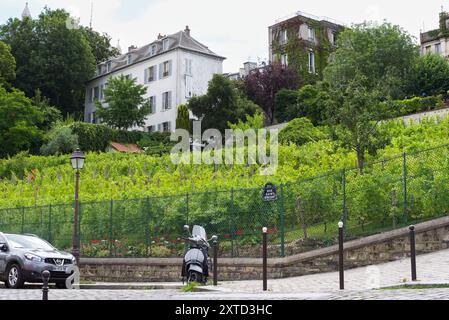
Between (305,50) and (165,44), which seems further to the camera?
(305,50)

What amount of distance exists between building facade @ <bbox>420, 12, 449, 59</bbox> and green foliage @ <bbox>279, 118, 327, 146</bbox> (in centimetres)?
4087

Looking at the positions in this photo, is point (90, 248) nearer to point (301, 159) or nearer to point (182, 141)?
point (301, 159)

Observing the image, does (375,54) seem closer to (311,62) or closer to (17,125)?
(311,62)

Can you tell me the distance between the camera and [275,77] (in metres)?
56.7

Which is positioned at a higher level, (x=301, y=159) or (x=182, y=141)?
(x=182, y=141)

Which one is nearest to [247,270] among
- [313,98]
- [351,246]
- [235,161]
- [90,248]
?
[351,246]

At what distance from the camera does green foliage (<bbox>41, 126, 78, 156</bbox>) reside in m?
49.3

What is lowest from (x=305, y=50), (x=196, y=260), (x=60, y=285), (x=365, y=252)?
(x=60, y=285)

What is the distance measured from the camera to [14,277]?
55.3 ft

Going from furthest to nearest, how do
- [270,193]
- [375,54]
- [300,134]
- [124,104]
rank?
[124,104], [375,54], [300,134], [270,193]

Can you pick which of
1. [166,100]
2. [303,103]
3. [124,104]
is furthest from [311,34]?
[124,104]

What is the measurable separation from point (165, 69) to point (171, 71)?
48.1 inches
